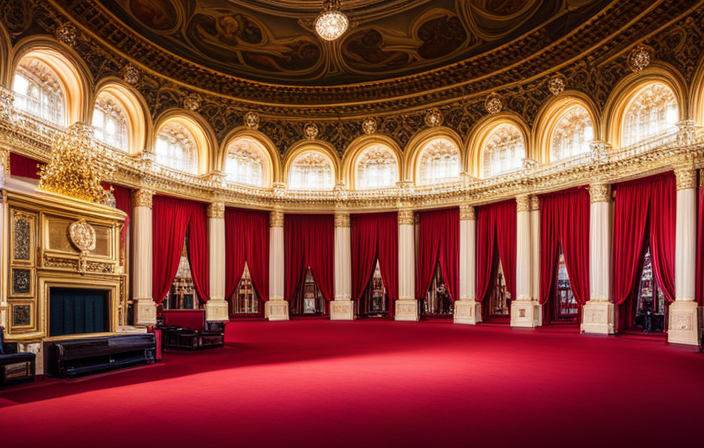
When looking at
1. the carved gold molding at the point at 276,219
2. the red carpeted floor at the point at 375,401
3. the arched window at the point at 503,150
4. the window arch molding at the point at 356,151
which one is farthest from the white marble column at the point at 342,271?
the red carpeted floor at the point at 375,401

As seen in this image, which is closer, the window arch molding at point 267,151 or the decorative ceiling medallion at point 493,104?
the decorative ceiling medallion at point 493,104

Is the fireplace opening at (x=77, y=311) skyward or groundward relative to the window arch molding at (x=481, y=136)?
groundward

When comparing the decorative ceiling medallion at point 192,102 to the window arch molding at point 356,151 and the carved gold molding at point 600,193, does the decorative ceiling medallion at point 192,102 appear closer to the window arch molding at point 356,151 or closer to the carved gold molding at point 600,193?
the window arch molding at point 356,151

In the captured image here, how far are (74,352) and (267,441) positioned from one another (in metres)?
4.82

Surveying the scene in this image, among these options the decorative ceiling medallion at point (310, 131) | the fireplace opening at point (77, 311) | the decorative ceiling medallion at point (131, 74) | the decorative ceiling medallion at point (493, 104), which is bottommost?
the fireplace opening at point (77, 311)

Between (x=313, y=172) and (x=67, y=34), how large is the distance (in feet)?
37.4

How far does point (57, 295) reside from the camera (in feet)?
31.3

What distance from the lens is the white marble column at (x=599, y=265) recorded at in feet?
53.0

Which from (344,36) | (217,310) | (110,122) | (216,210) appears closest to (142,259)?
(217,310)

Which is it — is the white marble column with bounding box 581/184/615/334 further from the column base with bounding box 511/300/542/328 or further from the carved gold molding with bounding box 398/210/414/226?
the carved gold molding with bounding box 398/210/414/226

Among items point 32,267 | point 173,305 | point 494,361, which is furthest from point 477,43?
point 32,267

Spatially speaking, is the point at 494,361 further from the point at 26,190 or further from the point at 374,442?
the point at 26,190

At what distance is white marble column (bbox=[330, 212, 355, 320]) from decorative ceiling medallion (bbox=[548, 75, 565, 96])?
385 inches

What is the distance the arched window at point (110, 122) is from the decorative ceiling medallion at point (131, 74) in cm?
79
